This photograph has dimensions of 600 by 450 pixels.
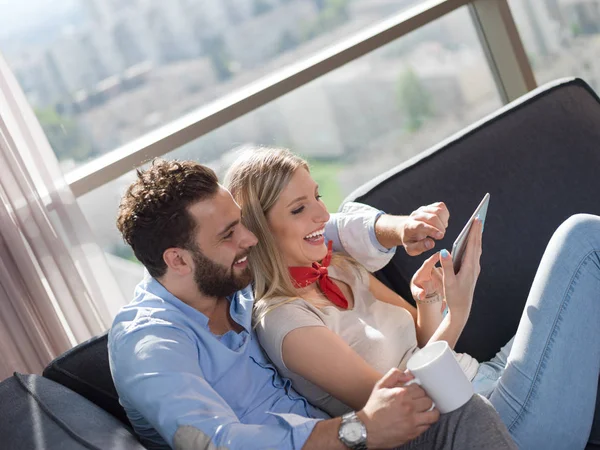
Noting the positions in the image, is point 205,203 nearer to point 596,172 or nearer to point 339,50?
point 596,172

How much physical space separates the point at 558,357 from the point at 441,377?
42 cm

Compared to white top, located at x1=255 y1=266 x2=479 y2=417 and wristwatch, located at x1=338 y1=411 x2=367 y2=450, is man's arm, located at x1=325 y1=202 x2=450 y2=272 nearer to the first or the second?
white top, located at x1=255 y1=266 x2=479 y2=417

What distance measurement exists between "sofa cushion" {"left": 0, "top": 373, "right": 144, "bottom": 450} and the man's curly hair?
12.3 inches

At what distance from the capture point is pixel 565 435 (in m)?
1.74

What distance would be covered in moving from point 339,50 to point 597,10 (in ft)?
5.36

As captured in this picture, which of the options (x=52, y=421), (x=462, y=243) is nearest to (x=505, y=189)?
(x=462, y=243)

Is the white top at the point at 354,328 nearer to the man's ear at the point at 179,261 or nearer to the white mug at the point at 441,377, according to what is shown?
the man's ear at the point at 179,261

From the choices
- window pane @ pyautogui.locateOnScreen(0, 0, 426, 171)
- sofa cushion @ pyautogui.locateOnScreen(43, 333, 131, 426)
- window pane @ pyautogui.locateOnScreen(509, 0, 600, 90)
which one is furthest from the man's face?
window pane @ pyautogui.locateOnScreen(509, 0, 600, 90)

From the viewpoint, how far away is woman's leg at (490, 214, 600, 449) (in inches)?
68.0

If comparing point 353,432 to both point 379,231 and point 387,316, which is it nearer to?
Answer: point 387,316

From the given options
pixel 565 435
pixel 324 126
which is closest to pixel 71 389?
pixel 565 435

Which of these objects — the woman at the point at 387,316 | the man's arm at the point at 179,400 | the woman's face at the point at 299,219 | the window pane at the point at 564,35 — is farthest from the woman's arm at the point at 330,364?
the window pane at the point at 564,35

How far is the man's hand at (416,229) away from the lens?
191 cm

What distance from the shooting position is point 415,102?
14.7ft
